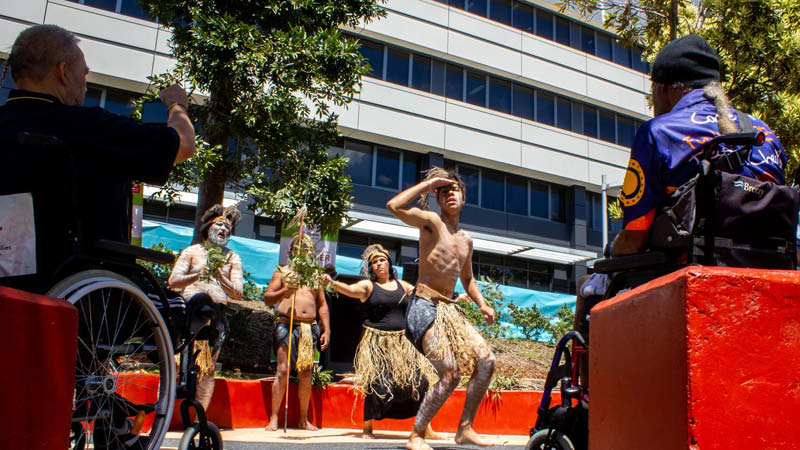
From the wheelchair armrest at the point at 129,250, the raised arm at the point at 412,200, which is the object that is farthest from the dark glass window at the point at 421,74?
the wheelchair armrest at the point at 129,250

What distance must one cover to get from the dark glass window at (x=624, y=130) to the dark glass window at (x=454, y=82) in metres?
8.13

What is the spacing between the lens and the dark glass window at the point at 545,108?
27.0 meters

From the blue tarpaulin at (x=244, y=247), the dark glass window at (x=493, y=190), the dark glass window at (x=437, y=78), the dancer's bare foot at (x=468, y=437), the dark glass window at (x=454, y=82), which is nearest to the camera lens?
the dancer's bare foot at (x=468, y=437)

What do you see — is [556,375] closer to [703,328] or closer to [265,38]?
[703,328]

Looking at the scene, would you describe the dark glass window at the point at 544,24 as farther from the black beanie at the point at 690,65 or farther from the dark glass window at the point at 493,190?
the black beanie at the point at 690,65

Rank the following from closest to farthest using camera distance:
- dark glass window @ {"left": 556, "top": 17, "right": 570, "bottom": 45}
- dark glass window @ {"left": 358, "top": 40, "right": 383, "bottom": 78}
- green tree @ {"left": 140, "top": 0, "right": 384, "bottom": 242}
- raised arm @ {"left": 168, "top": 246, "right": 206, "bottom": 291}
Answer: raised arm @ {"left": 168, "top": 246, "right": 206, "bottom": 291}, green tree @ {"left": 140, "top": 0, "right": 384, "bottom": 242}, dark glass window @ {"left": 358, "top": 40, "right": 383, "bottom": 78}, dark glass window @ {"left": 556, "top": 17, "right": 570, "bottom": 45}

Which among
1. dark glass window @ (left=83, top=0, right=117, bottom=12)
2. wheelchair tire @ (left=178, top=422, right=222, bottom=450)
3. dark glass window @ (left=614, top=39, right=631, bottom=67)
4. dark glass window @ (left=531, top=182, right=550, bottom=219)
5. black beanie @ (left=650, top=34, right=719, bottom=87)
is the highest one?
dark glass window @ (left=614, top=39, right=631, bottom=67)

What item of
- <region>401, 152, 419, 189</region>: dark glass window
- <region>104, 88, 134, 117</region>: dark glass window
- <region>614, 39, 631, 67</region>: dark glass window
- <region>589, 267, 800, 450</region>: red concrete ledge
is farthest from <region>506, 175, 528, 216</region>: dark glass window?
<region>589, 267, 800, 450</region>: red concrete ledge

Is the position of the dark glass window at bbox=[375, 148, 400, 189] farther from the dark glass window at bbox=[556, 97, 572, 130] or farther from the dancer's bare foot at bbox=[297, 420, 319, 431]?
the dancer's bare foot at bbox=[297, 420, 319, 431]

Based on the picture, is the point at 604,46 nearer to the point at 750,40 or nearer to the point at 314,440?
the point at 750,40

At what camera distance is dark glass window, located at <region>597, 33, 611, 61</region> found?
29234 mm

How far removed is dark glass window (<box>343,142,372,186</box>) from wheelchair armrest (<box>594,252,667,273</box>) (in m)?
20.1

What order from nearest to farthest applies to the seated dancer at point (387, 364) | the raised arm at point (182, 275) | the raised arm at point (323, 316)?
the raised arm at point (182, 275)
the seated dancer at point (387, 364)
the raised arm at point (323, 316)

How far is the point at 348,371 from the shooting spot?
9891 mm
